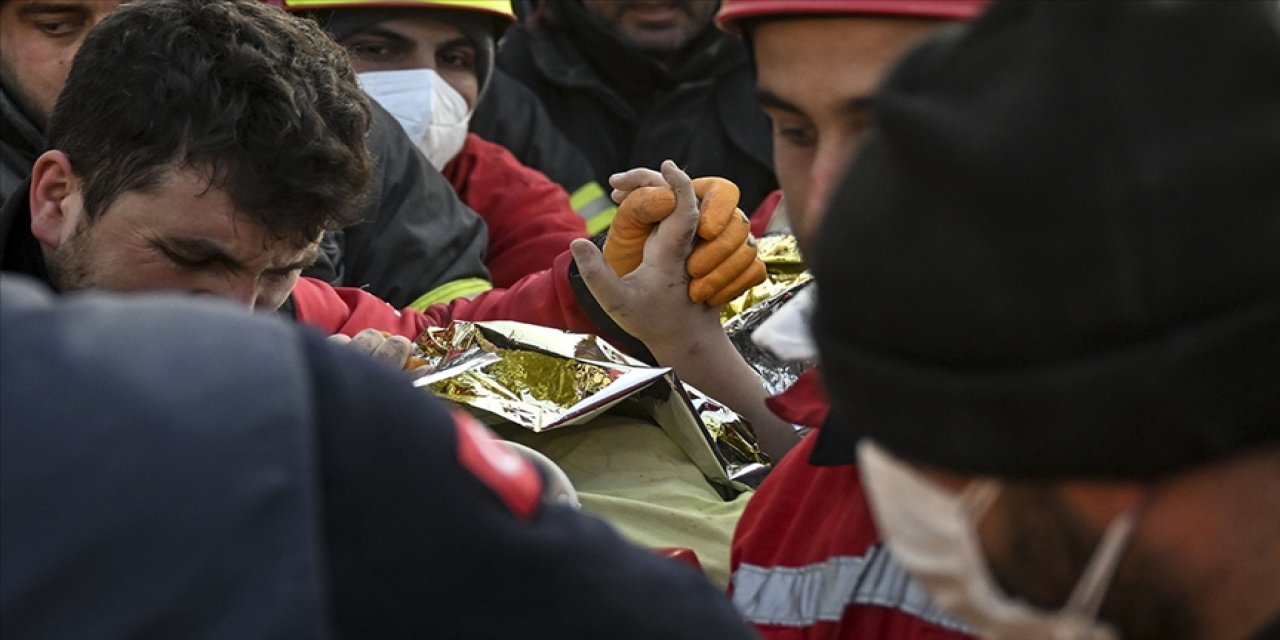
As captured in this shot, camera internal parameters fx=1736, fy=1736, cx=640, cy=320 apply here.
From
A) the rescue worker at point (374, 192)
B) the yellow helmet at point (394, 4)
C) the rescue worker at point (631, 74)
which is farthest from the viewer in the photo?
the rescue worker at point (631, 74)

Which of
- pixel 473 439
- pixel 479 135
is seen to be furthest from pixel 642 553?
pixel 479 135

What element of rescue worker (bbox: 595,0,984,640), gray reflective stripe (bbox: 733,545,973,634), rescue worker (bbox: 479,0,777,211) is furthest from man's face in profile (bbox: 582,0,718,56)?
gray reflective stripe (bbox: 733,545,973,634)

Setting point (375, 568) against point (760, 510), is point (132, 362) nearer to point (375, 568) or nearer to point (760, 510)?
point (375, 568)

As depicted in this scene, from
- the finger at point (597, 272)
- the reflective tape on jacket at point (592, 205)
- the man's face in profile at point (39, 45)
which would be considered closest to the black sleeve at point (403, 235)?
the man's face in profile at point (39, 45)

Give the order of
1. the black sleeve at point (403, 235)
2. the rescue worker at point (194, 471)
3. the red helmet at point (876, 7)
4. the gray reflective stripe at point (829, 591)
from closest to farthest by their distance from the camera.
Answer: the rescue worker at point (194, 471) → the gray reflective stripe at point (829, 591) → the red helmet at point (876, 7) → the black sleeve at point (403, 235)

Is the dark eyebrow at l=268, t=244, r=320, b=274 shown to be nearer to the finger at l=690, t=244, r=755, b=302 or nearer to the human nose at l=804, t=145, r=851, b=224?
the finger at l=690, t=244, r=755, b=302

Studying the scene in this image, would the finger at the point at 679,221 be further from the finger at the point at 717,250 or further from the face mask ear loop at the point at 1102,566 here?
the face mask ear loop at the point at 1102,566

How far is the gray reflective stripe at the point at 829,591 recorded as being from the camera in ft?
5.46

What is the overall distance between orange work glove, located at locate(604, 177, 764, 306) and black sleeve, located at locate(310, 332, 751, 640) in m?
1.43

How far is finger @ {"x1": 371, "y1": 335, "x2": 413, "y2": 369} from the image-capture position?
2.45 metres

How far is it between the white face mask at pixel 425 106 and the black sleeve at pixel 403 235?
10.2 inches

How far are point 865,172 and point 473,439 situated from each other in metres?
0.30

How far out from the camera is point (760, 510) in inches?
76.7

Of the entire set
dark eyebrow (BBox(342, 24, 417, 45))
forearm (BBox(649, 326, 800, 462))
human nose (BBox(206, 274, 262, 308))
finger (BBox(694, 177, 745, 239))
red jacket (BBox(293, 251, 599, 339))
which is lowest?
dark eyebrow (BBox(342, 24, 417, 45))
